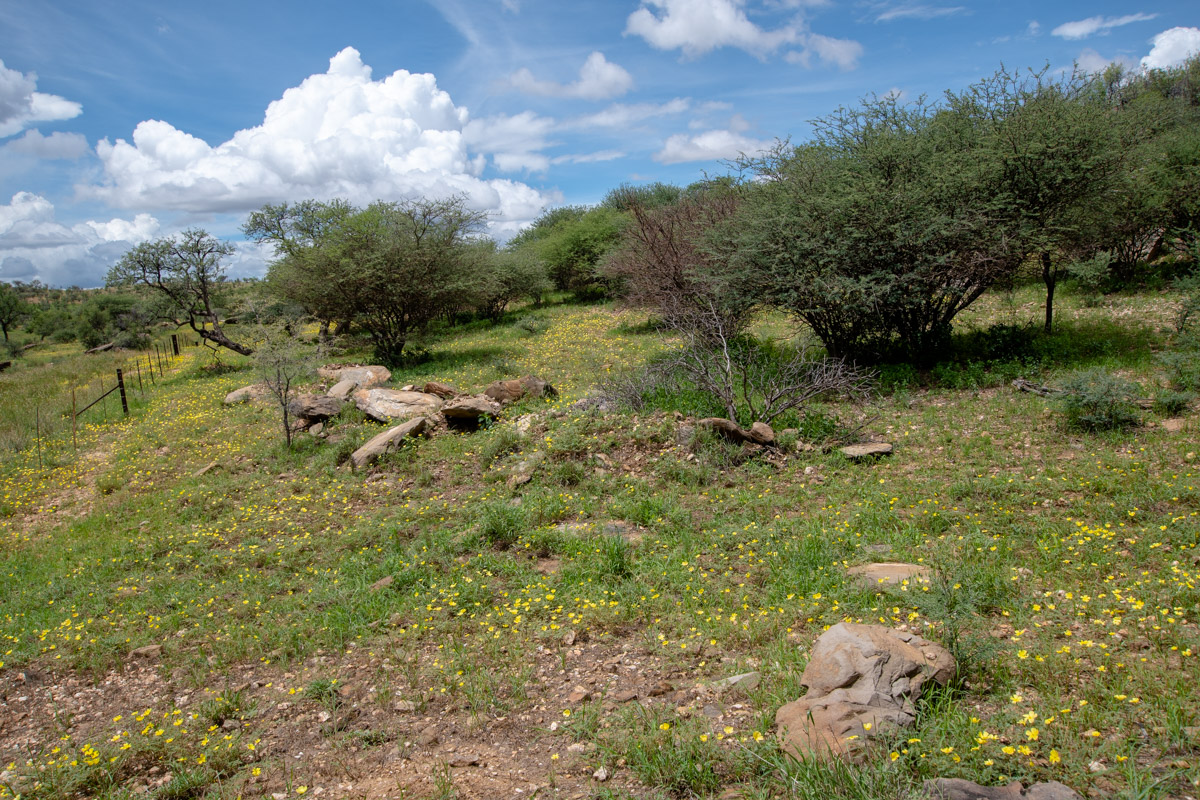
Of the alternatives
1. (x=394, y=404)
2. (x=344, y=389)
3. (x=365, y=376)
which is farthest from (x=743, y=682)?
(x=365, y=376)

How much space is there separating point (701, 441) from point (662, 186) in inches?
1789

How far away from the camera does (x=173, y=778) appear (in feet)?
12.2

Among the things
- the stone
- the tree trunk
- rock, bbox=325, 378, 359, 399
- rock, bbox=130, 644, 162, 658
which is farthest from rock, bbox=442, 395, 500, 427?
the tree trunk

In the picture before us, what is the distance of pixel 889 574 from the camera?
4.92 metres

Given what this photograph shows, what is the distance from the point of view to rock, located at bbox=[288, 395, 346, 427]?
40.4 ft

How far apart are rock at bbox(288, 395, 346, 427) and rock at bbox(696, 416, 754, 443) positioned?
761 cm

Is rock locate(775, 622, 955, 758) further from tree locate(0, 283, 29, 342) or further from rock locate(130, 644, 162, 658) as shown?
tree locate(0, 283, 29, 342)

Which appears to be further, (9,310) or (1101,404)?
(9,310)

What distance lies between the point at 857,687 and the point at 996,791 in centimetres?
80

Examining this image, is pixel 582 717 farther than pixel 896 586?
No

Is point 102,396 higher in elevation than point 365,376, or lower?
higher

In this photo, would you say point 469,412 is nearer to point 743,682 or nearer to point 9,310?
point 743,682

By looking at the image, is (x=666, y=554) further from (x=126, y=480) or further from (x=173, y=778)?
(x=126, y=480)

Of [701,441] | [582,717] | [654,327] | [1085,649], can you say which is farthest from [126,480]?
[654,327]
